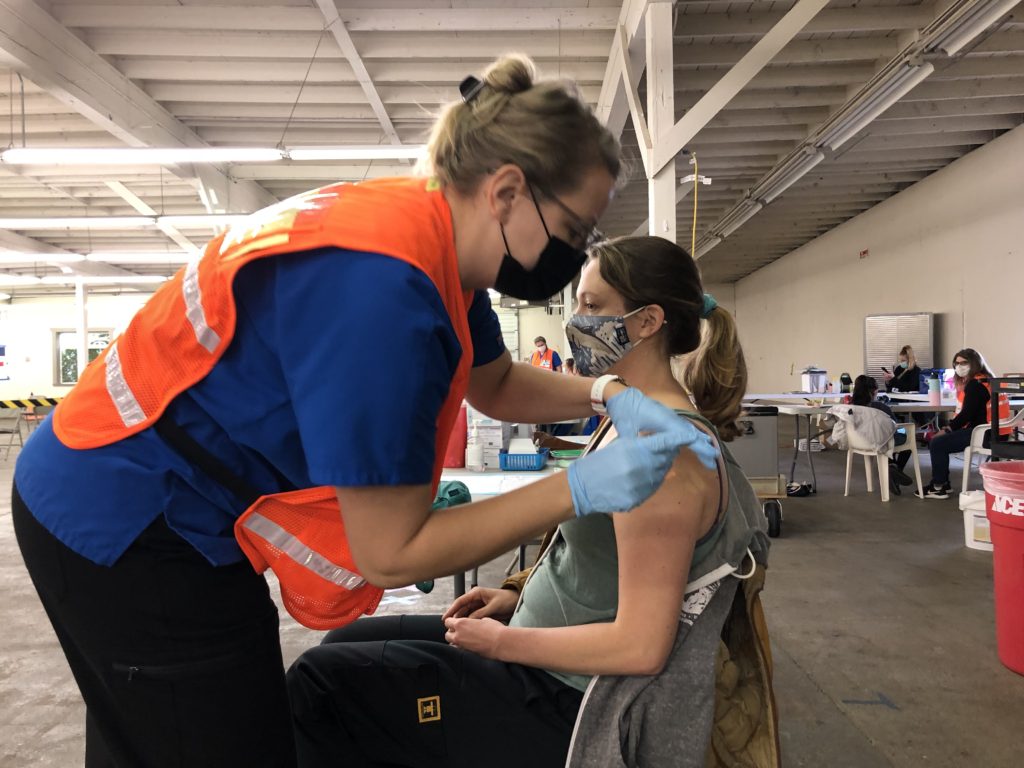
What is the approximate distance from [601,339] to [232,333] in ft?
3.05

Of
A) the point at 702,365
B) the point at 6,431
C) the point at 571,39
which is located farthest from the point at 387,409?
the point at 6,431

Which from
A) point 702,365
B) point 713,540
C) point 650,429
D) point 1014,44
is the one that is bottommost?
point 713,540

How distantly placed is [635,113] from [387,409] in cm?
512

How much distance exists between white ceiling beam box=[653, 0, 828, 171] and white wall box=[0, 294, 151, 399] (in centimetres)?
1630

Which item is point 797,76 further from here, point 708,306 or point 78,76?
point 78,76

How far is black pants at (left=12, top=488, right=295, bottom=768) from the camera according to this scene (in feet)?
2.49

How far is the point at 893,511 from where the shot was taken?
557 centimetres

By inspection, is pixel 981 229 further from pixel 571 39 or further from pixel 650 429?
pixel 650 429

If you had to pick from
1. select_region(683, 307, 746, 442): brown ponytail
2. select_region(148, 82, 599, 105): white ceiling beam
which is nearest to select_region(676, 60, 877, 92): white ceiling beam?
select_region(148, 82, 599, 105): white ceiling beam

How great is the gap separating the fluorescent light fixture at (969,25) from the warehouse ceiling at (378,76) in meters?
0.09

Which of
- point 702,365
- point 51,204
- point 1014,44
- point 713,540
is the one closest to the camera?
point 713,540

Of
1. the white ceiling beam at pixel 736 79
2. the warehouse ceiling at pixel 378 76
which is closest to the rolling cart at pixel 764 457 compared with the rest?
the white ceiling beam at pixel 736 79

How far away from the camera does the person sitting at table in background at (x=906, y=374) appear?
9.11 m

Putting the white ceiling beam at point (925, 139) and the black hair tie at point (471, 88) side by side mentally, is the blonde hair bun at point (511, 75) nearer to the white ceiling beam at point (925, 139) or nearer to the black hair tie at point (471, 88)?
the black hair tie at point (471, 88)
